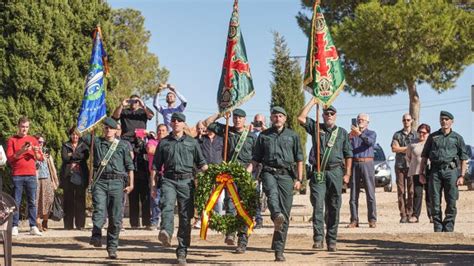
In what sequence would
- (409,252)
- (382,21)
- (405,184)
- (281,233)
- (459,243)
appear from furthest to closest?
(382,21) < (405,184) < (459,243) < (409,252) < (281,233)

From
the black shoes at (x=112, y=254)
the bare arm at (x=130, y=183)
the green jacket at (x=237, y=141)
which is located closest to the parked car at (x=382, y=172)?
the green jacket at (x=237, y=141)

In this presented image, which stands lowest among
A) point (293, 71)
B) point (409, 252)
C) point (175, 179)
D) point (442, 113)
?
point (409, 252)

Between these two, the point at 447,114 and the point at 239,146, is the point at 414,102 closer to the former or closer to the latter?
the point at 447,114

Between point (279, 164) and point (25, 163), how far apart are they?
19.2 feet

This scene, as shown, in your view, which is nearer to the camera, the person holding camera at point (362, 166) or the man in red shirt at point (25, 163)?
the man in red shirt at point (25, 163)

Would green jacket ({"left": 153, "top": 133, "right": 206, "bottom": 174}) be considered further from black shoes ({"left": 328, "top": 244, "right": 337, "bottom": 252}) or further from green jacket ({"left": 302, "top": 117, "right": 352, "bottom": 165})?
black shoes ({"left": 328, "top": 244, "right": 337, "bottom": 252})

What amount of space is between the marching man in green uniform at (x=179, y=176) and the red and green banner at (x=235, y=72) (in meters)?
2.39

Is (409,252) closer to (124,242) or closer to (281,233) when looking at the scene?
(281,233)

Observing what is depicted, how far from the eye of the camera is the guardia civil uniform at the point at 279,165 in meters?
15.3

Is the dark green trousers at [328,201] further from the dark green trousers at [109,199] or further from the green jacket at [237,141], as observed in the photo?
the dark green trousers at [109,199]

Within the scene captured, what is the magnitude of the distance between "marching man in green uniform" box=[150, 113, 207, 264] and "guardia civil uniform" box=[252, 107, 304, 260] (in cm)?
93

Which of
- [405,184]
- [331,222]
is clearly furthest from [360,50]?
[331,222]

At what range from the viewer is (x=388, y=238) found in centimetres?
1864

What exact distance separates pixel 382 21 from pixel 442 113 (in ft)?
63.7
